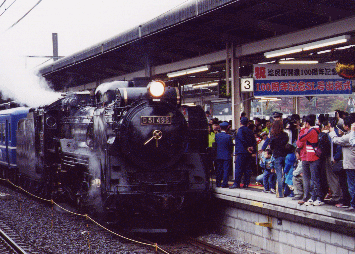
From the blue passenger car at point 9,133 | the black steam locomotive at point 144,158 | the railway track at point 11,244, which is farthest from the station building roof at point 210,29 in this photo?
the railway track at point 11,244

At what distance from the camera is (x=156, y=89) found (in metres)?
9.95

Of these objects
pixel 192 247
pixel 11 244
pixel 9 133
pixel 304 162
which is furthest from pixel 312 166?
pixel 9 133

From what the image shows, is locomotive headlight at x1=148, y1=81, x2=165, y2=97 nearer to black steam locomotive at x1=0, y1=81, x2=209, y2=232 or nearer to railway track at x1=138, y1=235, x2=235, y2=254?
black steam locomotive at x1=0, y1=81, x2=209, y2=232

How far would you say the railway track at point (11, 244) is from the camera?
9164mm

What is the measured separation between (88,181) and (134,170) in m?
Result: 1.44

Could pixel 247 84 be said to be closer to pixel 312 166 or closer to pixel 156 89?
pixel 156 89

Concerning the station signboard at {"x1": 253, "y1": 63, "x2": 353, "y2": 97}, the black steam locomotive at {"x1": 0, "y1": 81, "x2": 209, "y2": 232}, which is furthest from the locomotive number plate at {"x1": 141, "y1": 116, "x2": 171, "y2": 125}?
the station signboard at {"x1": 253, "y1": 63, "x2": 353, "y2": 97}

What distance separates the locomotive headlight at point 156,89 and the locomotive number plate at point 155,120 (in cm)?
45

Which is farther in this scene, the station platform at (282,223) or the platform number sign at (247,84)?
the platform number sign at (247,84)

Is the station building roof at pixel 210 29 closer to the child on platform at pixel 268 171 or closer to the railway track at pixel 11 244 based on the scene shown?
the child on platform at pixel 268 171

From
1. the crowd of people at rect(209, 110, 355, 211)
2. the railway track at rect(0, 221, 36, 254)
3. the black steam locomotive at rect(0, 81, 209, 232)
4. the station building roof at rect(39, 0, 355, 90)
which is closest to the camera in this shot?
the crowd of people at rect(209, 110, 355, 211)

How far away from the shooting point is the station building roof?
10020 mm

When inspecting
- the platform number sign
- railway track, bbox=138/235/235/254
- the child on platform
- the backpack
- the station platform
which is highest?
the platform number sign

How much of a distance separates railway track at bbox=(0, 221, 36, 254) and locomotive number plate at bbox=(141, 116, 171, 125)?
116 inches
